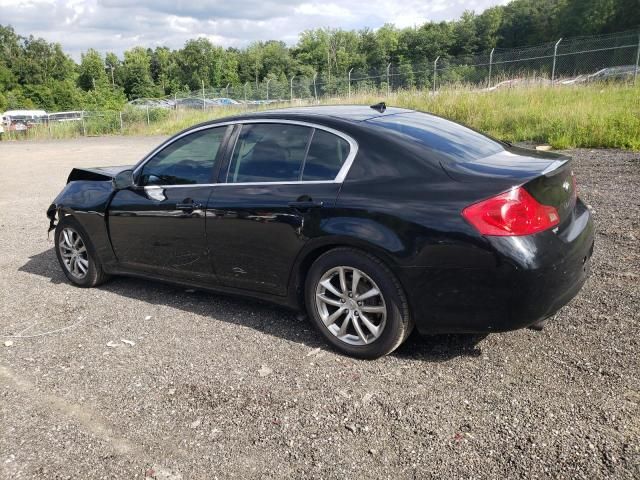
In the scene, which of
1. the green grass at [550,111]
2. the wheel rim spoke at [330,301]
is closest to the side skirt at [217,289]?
the wheel rim spoke at [330,301]

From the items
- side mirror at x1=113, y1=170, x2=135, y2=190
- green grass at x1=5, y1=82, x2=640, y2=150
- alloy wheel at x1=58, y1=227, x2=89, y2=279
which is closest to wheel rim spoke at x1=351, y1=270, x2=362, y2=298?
side mirror at x1=113, y1=170, x2=135, y2=190

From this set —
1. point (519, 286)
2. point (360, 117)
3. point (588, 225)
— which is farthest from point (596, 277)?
point (360, 117)

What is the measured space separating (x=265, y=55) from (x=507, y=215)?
114384 millimetres

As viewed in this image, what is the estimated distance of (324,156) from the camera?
3.76m

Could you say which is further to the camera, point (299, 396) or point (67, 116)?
point (67, 116)

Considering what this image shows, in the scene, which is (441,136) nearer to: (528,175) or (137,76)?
(528,175)

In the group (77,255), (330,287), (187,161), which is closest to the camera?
(330,287)

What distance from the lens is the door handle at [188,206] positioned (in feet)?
14.0

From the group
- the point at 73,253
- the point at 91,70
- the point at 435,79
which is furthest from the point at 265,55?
the point at 73,253

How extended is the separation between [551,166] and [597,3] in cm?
7557

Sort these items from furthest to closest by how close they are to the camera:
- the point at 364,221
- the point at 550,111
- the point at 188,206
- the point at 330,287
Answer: the point at 550,111
the point at 188,206
the point at 330,287
the point at 364,221

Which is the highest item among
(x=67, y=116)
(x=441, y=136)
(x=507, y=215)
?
(x=441, y=136)

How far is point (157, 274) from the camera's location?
4.80 meters

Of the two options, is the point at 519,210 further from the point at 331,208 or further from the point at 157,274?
the point at 157,274
